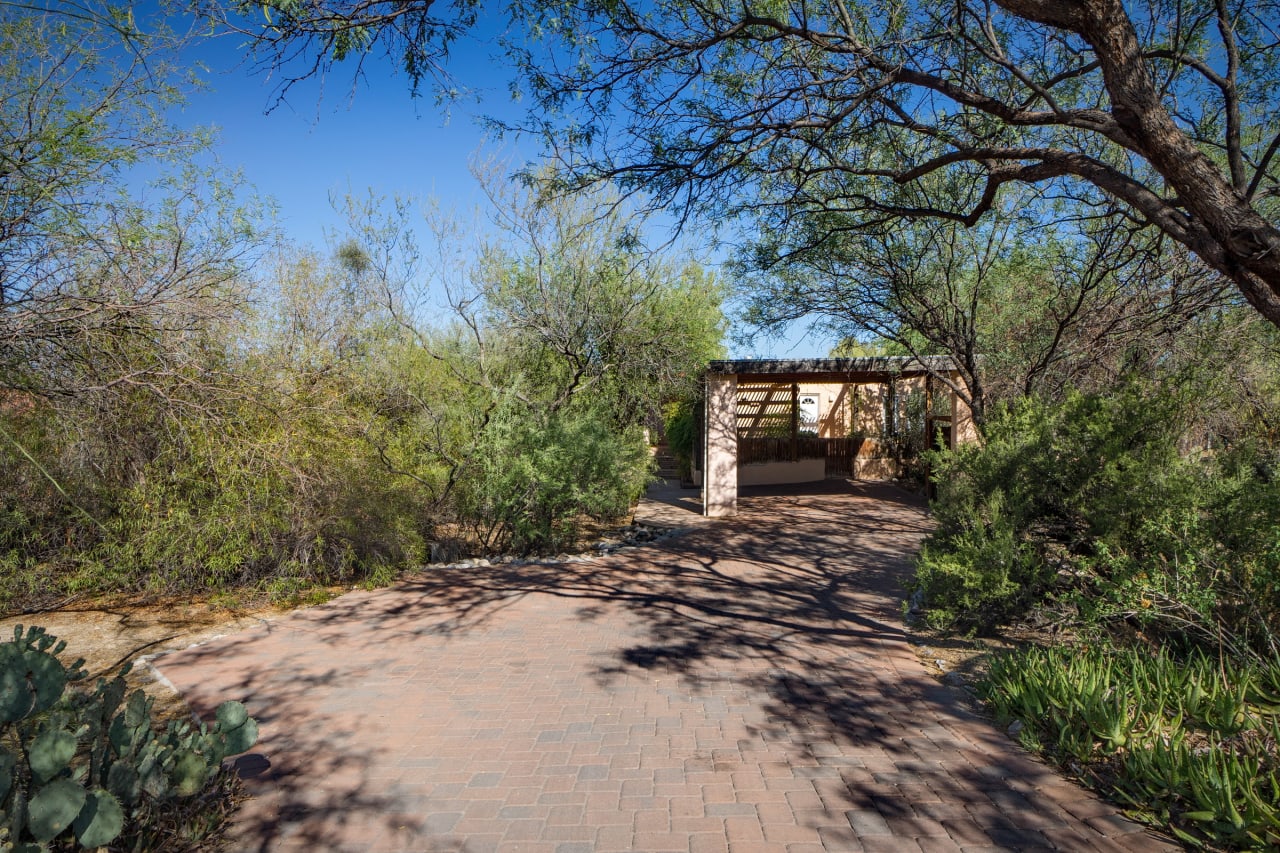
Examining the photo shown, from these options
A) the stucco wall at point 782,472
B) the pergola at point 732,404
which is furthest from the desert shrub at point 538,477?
the stucco wall at point 782,472

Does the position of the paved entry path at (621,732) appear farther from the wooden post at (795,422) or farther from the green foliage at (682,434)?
the wooden post at (795,422)

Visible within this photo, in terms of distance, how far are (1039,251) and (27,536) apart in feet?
40.7

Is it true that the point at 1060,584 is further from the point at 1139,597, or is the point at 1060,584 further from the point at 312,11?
the point at 312,11

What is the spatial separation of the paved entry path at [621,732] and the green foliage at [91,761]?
16.4 inches

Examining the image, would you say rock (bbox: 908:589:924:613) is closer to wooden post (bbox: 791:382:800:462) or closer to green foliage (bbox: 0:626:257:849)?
green foliage (bbox: 0:626:257:849)

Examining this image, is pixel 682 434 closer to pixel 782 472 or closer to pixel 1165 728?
pixel 782 472

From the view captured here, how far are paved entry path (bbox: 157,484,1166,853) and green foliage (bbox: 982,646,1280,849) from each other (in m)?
0.22

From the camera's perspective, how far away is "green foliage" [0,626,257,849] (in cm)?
245

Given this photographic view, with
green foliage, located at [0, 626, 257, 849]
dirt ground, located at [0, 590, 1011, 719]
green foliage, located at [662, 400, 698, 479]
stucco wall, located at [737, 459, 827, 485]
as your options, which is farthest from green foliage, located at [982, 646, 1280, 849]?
stucco wall, located at [737, 459, 827, 485]

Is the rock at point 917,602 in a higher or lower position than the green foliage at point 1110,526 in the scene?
lower

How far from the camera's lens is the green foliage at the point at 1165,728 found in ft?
9.32

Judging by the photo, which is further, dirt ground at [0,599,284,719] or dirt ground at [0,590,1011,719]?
dirt ground at [0,599,284,719]

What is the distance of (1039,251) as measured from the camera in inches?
368

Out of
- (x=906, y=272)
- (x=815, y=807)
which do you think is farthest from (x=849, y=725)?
(x=906, y=272)
